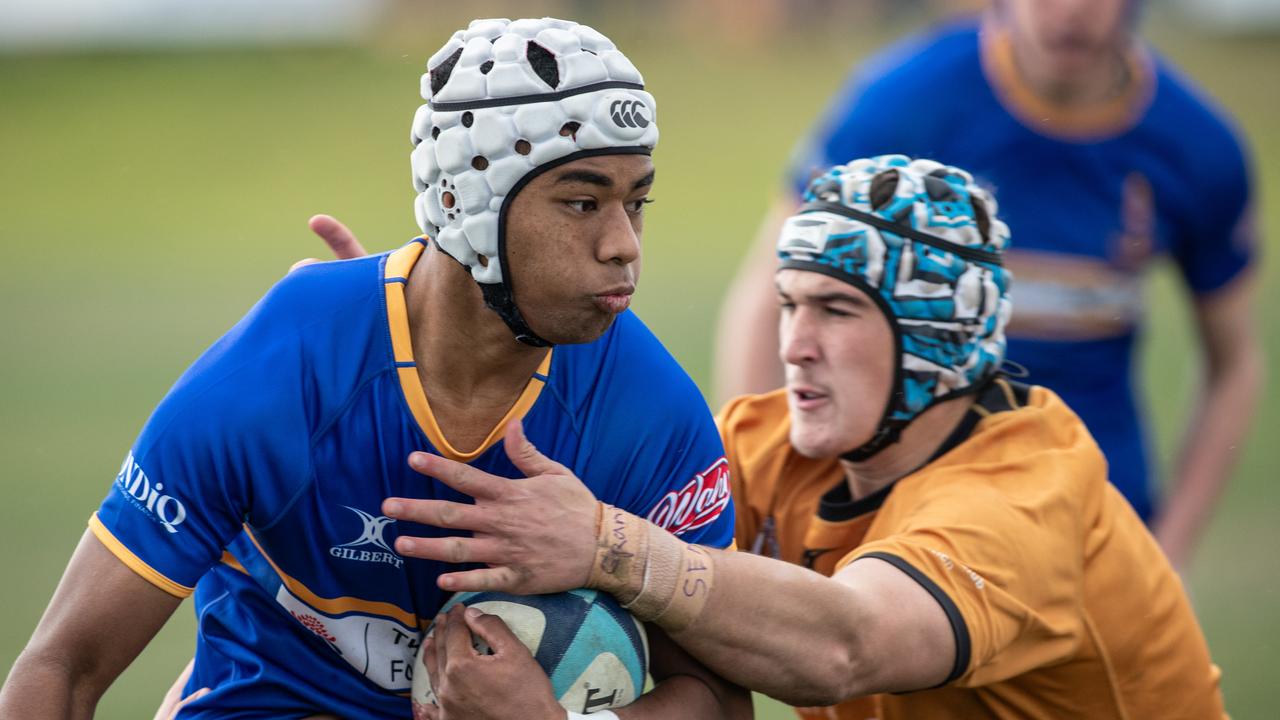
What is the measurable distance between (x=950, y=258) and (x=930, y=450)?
61cm

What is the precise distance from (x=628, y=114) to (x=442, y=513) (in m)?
1.04

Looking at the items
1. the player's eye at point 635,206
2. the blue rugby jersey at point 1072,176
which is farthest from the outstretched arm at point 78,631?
the blue rugby jersey at point 1072,176

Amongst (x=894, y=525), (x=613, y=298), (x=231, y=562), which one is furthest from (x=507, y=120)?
(x=894, y=525)

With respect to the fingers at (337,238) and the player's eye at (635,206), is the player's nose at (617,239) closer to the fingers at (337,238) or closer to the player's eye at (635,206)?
the player's eye at (635,206)

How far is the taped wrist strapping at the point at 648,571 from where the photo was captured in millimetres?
3760

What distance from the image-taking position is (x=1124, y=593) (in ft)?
15.1

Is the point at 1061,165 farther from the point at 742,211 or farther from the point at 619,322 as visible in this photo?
the point at 742,211

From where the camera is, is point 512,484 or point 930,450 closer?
point 512,484

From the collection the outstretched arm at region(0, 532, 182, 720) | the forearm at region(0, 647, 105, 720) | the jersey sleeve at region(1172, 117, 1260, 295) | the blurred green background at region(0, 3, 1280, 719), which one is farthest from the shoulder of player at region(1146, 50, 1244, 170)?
the forearm at region(0, 647, 105, 720)

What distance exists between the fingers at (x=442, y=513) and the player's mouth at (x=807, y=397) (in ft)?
4.96

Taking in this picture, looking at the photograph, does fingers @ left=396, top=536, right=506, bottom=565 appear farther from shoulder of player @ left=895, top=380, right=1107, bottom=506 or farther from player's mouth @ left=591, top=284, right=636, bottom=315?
shoulder of player @ left=895, top=380, right=1107, bottom=506

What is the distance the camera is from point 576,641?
386 cm

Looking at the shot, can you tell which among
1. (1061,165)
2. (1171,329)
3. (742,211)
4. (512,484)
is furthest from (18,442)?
(742,211)

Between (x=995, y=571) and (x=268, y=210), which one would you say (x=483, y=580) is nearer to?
(x=995, y=571)
